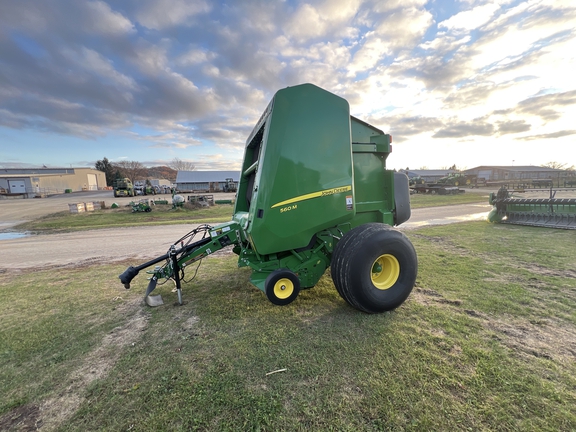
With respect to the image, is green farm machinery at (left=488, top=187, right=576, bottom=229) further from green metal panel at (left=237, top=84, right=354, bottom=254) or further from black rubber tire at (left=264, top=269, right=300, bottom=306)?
black rubber tire at (left=264, top=269, right=300, bottom=306)

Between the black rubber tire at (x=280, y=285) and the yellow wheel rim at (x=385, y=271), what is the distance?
1.00m

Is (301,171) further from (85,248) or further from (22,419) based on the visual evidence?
(85,248)

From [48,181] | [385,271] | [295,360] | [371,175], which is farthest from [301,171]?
[48,181]

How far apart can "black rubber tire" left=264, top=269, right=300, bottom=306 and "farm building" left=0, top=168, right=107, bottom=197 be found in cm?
6056

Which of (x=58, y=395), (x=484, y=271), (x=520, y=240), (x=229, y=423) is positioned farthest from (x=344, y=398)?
(x=520, y=240)

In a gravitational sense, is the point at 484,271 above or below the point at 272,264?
below

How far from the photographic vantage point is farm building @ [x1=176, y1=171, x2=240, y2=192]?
2427 inches

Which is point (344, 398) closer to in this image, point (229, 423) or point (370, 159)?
point (229, 423)

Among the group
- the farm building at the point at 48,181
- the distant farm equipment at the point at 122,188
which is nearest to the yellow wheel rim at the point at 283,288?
the distant farm equipment at the point at 122,188

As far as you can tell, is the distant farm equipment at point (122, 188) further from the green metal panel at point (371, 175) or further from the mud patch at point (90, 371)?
the green metal panel at point (371, 175)

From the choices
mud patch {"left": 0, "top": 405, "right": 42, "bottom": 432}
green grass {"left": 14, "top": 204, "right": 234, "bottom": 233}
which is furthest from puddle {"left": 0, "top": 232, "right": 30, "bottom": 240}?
mud patch {"left": 0, "top": 405, "right": 42, "bottom": 432}

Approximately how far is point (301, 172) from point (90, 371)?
298 cm

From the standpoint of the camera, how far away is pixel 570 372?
226 centimetres

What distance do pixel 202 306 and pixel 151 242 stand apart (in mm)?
5966
